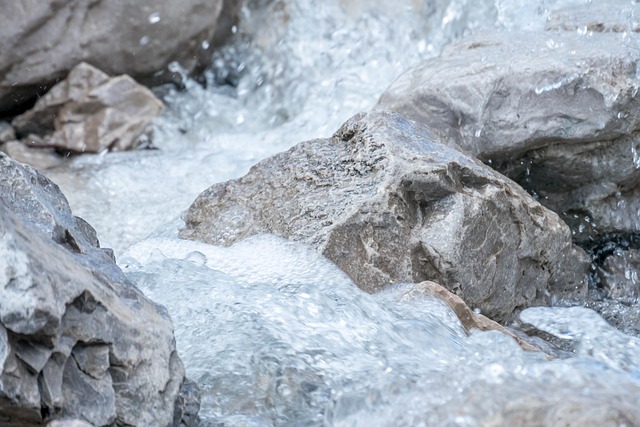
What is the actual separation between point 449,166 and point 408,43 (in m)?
3.47

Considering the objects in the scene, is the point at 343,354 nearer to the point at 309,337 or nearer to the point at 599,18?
the point at 309,337

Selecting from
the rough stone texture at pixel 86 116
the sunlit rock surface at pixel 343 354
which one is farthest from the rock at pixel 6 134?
the sunlit rock surface at pixel 343 354

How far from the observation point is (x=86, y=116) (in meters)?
5.38

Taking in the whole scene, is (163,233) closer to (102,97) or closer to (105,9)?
(102,97)

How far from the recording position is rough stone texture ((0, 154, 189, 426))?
4.94 feet

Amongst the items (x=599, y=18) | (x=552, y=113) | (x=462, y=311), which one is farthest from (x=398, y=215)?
(x=599, y=18)

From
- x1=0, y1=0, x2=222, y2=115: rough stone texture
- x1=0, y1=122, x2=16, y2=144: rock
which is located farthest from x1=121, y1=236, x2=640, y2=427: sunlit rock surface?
x1=0, y1=0, x2=222, y2=115: rough stone texture

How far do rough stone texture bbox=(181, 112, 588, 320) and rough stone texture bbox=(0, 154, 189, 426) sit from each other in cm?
97

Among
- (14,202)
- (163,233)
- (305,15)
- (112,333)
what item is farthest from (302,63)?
(112,333)

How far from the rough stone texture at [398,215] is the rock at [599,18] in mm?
1296

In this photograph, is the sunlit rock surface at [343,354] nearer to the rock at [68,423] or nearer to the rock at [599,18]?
the rock at [68,423]

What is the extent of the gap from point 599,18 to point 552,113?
98 centimetres

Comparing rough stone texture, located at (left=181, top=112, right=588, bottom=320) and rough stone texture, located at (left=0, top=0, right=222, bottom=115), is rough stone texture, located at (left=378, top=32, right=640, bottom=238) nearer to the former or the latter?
rough stone texture, located at (left=181, top=112, right=588, bottom=320)

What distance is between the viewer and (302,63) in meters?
6.27
